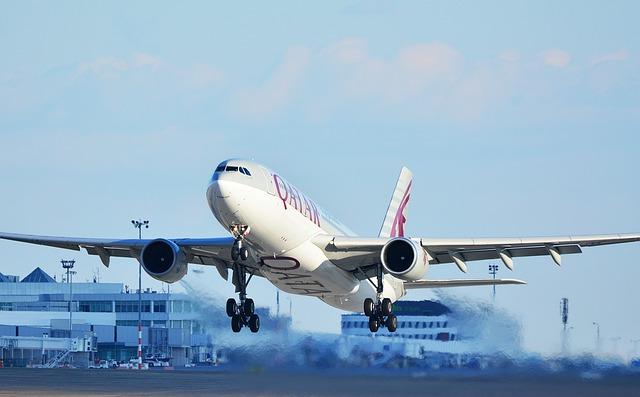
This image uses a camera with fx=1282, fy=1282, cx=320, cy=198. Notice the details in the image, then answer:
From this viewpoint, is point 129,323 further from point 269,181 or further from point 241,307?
point 269,181

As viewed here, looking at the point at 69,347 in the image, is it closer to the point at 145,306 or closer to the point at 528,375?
the point at 145,306

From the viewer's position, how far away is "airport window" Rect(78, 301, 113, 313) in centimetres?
12775

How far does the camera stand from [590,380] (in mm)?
45125

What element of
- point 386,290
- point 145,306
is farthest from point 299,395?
point 145,306

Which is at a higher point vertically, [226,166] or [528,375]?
[226,166]

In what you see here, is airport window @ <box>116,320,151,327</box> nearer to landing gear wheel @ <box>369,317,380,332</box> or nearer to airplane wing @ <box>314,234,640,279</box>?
landing gear wheel @ <box>369,317,380,332</box>

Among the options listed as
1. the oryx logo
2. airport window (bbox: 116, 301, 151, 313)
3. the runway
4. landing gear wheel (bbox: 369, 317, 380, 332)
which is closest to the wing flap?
landing gear wheel (bbox: 369, 317, 380, 332)

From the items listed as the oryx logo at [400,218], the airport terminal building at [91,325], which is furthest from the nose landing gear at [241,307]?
the airport terminal building at [91,325]

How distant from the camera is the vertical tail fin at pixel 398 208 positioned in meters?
54.1

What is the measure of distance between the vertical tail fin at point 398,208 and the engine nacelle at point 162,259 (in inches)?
473

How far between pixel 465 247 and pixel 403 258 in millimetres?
2587

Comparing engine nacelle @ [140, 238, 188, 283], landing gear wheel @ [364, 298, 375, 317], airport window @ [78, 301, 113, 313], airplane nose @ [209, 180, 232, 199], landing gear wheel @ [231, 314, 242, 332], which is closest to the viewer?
airplane nose @ [209, 180, 232, 199]

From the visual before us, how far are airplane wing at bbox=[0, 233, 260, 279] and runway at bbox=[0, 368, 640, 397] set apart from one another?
14.0ft

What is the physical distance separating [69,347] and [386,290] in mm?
54371
